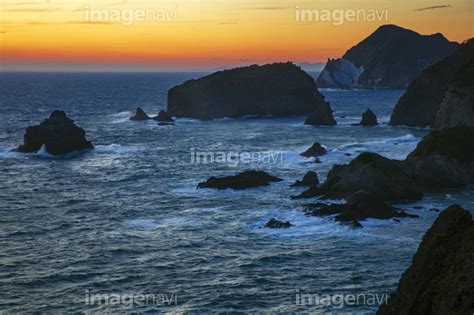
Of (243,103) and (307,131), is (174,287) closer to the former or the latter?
(307,131)

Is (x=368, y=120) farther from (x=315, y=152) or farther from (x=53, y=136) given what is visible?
(x=53, y=136)

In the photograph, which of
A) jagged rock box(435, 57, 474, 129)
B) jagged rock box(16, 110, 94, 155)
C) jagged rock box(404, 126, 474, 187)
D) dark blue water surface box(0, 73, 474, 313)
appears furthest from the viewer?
jagged rock box(16, 110, 94, 155)

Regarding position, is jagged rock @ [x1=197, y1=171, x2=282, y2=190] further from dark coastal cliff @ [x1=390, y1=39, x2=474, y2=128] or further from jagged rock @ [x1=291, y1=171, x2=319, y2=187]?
dark coastal cliff @ [x1=390, y1=39, x2=474, y2=128]

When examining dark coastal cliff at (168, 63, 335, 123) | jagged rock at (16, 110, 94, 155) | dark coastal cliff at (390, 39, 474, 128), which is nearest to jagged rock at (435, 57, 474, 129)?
dark coastal cliff at (390, 39, 474, 128)

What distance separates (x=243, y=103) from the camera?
185625 mm

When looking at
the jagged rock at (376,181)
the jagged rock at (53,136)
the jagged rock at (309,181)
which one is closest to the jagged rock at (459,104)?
the jagged rock at (309,181)

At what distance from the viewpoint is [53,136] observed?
106500 millimetres

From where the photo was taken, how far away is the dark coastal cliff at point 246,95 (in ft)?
591

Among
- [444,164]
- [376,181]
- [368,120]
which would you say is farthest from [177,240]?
[368,120]

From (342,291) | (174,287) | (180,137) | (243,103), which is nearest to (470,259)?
(342,291)

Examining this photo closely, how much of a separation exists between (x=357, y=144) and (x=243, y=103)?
7356cm

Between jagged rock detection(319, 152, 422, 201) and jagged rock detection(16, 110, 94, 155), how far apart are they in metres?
52.5

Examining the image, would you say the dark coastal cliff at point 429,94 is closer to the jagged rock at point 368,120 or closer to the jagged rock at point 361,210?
the jagged rock at point 368,120

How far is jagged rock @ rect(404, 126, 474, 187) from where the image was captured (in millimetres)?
74688
